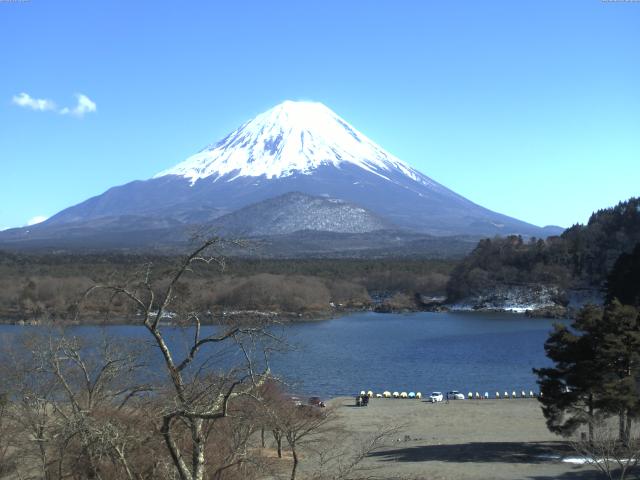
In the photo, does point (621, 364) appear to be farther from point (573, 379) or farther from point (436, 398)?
point (436, 398)

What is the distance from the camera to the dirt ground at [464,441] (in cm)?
1166

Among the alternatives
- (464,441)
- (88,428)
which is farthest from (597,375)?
(88,428)

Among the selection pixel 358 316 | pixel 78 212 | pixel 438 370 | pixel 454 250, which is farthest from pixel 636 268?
pixel 78 212

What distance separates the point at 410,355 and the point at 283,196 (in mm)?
96908

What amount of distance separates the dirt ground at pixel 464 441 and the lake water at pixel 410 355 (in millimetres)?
2363

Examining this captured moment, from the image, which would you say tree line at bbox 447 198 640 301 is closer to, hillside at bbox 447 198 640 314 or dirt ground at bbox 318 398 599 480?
hillside at bbox 447 198 640 314

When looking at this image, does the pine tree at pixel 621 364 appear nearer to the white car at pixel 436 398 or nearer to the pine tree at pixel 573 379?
the pine tree at pixel 573 379

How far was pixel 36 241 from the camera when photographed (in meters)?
109

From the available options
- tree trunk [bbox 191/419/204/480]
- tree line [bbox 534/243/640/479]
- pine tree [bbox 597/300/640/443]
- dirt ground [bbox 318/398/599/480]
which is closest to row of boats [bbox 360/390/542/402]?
dirt ground [bbox 318/398/599/480]

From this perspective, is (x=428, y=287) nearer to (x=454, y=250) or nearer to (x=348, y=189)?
(x=454, y=250)

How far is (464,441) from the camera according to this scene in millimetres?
14773

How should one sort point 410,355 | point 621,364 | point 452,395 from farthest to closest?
point 410,355 < point 452,395 < point 621,364

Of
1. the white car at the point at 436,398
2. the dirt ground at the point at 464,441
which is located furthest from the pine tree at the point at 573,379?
the white car at the point at 436,398

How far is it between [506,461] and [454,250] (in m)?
86.6
